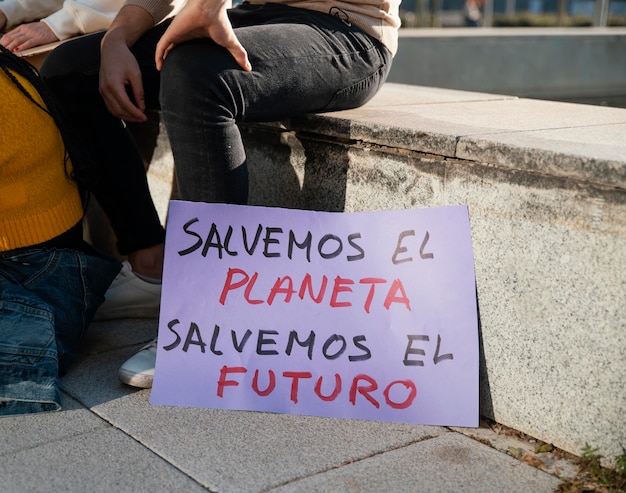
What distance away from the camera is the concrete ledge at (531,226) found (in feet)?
5.66

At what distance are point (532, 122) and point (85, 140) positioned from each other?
1347 mm

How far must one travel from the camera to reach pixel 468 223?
2.00m

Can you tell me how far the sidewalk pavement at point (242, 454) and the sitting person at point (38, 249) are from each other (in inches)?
4.3

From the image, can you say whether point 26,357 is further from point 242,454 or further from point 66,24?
point 66,24

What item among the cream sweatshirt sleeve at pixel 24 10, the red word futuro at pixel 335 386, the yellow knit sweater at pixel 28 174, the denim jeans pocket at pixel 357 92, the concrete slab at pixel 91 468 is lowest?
the concrete slab at pixel 91 468

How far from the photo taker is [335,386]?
204 centimetres

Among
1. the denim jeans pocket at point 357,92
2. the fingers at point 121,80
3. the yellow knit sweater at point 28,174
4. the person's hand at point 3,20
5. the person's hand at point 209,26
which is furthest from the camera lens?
the person's hand at point 3,20

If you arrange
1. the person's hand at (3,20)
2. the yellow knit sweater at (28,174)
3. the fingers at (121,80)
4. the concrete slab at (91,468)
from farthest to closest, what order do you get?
the person's hand at (3,20) → the fingers at (121,80) → the yellow knit sweater at (28,174) → the concrete slab at (91,468)

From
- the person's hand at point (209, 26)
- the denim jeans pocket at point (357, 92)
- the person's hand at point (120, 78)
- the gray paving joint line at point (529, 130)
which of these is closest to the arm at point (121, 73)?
the person's hand at point (120, 78)

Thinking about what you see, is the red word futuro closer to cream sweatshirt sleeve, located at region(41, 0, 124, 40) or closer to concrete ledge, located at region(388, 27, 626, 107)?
cream sweatshirt sleeve, located at region(41, 0, 124, 40)

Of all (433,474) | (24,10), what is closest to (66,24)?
(24,10)

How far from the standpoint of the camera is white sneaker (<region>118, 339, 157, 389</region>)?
2154 millimetres

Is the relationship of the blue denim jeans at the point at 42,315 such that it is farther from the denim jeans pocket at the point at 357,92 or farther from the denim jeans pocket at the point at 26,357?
the denim jeans pocket at the point at 357,92

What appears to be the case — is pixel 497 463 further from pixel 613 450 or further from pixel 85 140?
pixel 85 140
